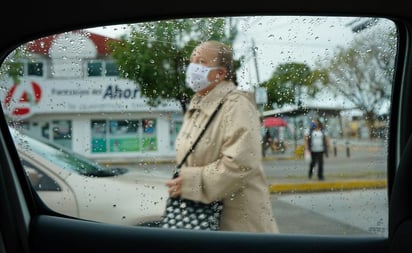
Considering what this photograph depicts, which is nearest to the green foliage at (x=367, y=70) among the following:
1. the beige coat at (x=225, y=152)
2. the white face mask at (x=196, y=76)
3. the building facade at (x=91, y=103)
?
the beige coat at (x=225, y=152)

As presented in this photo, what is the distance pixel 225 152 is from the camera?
2803 millimetres

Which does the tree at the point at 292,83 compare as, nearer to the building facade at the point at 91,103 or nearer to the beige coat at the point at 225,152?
the beige coat at the point at 225,152

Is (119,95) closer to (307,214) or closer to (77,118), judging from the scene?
(77,118)

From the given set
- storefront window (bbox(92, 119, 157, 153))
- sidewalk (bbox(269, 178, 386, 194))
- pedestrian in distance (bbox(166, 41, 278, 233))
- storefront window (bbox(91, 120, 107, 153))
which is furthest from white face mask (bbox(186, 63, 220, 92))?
sidewalk (bbox(269, 178, 386, 194))

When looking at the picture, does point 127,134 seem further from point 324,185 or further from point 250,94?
point 324,185

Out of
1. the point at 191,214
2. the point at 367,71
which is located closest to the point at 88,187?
the point at 191,214

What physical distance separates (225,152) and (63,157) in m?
0.74

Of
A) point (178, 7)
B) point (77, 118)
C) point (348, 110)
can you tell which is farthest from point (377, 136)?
point (77, 118)

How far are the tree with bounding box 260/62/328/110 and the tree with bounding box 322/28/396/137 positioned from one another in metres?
0.07

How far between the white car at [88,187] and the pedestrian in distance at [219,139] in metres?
0.15

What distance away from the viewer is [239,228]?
2922 mm

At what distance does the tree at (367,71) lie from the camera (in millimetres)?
2816

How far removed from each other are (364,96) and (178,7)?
870 mm

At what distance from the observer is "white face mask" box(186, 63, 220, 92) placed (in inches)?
111
